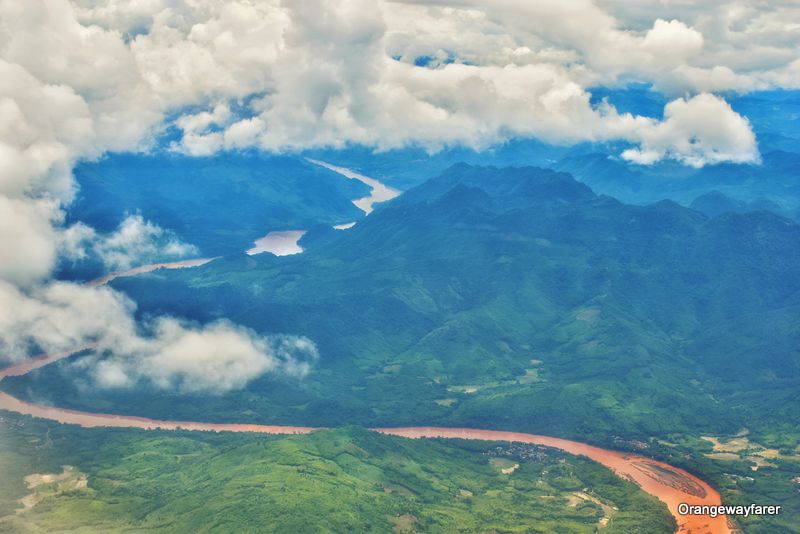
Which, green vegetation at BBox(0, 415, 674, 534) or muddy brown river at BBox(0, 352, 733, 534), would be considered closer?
green vegetation at BBox(0, 415, 674, 534)

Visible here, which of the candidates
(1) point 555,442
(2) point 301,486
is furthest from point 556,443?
(2) point 301,486

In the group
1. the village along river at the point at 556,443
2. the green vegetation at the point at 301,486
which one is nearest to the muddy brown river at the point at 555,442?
the village along river at the point at 556,443

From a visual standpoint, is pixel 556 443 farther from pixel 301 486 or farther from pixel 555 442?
pixel 301 486

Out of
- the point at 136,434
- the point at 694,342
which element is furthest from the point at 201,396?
the point at 694,342

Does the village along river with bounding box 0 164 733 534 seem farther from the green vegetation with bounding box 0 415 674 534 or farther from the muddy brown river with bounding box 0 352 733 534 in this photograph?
the green vegetation with bounding box 0 415 674 534

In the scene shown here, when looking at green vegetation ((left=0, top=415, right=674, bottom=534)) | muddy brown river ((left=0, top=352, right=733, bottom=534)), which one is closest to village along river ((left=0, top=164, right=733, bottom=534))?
muddy brown river ((left=0, top=352, right=733, bottom=534))

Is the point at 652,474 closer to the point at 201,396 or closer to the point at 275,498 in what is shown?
the point at 275,498

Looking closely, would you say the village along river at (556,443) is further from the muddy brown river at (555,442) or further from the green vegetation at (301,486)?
the green vegetation at (301,486)
